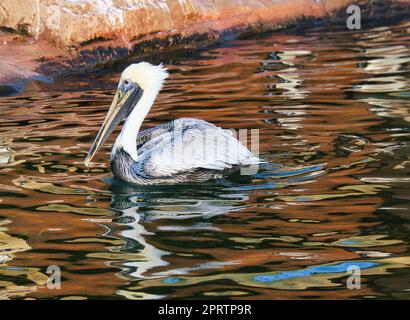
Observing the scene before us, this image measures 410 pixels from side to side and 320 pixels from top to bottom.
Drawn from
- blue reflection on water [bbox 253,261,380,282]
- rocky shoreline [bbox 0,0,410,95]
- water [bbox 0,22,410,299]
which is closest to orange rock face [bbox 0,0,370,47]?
rocky shoreline [bbox 0,0,410,95]

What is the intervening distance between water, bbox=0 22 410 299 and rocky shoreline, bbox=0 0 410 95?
72 cm

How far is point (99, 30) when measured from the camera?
41.6ft

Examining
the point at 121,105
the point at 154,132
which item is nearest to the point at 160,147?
the point at 154,132

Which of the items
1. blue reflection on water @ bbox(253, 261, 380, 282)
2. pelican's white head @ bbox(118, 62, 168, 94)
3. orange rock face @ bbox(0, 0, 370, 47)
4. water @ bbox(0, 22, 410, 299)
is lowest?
blue reflection on water @ bbox(253, 261, 380, 282)

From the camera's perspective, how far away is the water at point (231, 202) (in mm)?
5422

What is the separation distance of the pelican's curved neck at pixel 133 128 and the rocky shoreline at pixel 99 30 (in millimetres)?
3716

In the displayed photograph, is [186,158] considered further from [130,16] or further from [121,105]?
[130,16]

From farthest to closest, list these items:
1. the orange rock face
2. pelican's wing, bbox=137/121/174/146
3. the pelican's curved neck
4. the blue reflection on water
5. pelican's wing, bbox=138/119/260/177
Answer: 1. the orange rock face
2. pelican's wing, bbox=137/121/174/146
3. the pelican's curved neck
4. pelican's wing, bbox=138/119/260/177
5. the blue reflection on water

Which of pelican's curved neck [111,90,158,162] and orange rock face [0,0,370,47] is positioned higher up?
orange rock face [0,0,370,47]

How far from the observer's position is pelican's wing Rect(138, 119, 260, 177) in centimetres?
745

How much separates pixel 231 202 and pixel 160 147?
889 millimetres

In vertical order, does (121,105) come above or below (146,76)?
below

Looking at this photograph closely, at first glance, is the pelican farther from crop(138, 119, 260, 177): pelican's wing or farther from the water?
the water
